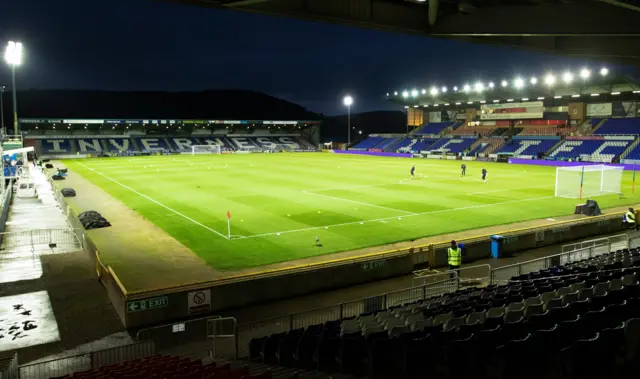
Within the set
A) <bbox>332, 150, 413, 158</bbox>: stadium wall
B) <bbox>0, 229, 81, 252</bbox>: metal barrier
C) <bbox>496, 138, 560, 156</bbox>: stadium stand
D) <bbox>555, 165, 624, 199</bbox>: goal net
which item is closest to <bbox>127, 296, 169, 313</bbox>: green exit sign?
<bbox>0, 229, 81, 252</bbox>: metal barrier

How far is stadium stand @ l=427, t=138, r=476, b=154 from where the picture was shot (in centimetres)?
9069

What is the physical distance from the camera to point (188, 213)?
3123 cm

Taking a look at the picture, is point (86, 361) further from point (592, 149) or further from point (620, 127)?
point (620, 127)

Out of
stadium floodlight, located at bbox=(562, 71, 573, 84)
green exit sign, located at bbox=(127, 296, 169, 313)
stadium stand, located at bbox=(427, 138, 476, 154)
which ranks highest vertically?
stadium floodlight, located at bbox=(562, 71, 573, 84)

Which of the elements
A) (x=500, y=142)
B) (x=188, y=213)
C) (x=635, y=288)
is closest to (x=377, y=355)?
(x=635, y=288)

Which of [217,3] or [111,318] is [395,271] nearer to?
[111,318]

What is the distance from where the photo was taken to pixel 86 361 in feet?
38.6

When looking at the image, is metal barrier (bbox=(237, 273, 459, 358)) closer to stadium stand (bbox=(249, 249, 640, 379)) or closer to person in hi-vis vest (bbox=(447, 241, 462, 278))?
person in hi-vis vest (bbox=(447, 241, 462, 278))

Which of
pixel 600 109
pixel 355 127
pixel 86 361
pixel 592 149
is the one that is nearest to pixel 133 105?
pixel 355 127

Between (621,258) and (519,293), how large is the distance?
5515 millimetres

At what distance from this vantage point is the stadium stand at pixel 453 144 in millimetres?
90688

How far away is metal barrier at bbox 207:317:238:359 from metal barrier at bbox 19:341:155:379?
62.1 inches

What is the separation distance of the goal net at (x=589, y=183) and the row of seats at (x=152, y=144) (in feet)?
273

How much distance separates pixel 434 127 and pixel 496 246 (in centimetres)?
8925
